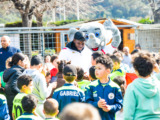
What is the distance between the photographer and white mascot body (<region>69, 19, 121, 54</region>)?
27.3 feet

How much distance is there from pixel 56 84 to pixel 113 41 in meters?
4.11

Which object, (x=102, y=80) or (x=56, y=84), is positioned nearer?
(x=102, y=80)

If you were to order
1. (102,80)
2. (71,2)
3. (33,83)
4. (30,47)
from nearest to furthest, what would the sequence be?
(102,80)
(33,83)
(30,47)
(71,2)

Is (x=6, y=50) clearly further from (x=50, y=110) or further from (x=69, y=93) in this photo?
(x=50, y=110)

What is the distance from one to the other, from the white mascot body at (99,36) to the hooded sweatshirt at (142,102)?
443 centimetres

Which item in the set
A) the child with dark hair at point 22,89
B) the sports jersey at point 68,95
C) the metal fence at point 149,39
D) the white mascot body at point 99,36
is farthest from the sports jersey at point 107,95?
the metal fence at point 149,39

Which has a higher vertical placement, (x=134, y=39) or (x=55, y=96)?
(x=134, y=39)

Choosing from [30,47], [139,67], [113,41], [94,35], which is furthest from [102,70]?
[30,47]

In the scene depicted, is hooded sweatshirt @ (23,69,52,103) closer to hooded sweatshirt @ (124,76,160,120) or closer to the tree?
hooded sweatshirt @ (124,76,160,120)

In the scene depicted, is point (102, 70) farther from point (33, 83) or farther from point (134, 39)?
point (134, 39)

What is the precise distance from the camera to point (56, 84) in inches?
222

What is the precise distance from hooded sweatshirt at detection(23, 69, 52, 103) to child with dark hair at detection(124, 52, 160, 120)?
198 cm

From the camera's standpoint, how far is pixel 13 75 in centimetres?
560

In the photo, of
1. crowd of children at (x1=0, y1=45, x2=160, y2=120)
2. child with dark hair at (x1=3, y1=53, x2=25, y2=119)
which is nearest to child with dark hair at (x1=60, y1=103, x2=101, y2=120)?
crowd of children at (x1=0, y1=45, x2=160, y2=120)
